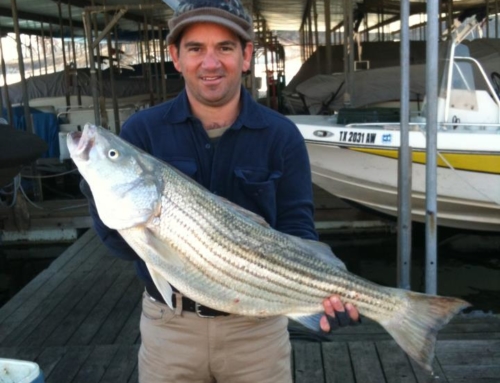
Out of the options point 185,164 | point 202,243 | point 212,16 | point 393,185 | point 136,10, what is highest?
point 136,10

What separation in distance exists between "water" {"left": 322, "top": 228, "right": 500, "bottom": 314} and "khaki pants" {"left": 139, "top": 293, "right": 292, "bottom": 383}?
240 inches

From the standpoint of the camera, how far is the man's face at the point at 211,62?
8.00ft

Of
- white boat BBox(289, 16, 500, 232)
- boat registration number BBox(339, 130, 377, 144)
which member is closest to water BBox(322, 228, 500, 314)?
white boat BBox(289, 16, 500, 232)

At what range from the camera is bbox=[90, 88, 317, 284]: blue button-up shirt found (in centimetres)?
254

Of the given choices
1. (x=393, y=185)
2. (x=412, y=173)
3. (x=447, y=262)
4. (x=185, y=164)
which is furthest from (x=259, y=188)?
(x=447, y=262)

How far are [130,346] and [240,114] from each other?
2875 mm

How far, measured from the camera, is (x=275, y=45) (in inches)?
891

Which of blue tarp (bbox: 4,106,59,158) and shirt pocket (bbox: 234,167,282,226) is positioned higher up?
shirt pocket (bbox: 234,167,282,226)

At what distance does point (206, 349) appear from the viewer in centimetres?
257

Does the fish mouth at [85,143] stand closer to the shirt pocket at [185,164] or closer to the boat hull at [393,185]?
the shirt pocket at [185,164]

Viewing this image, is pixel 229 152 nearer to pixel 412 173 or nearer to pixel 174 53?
pixel 174 53

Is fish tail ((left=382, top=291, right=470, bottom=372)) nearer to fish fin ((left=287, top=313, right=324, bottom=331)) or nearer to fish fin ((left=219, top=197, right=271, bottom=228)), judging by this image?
fish fin ((left=287, top=313, right=324, bottom=331))

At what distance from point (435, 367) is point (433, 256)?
1.01 metres

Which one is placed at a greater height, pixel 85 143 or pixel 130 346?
pixel 85 143
